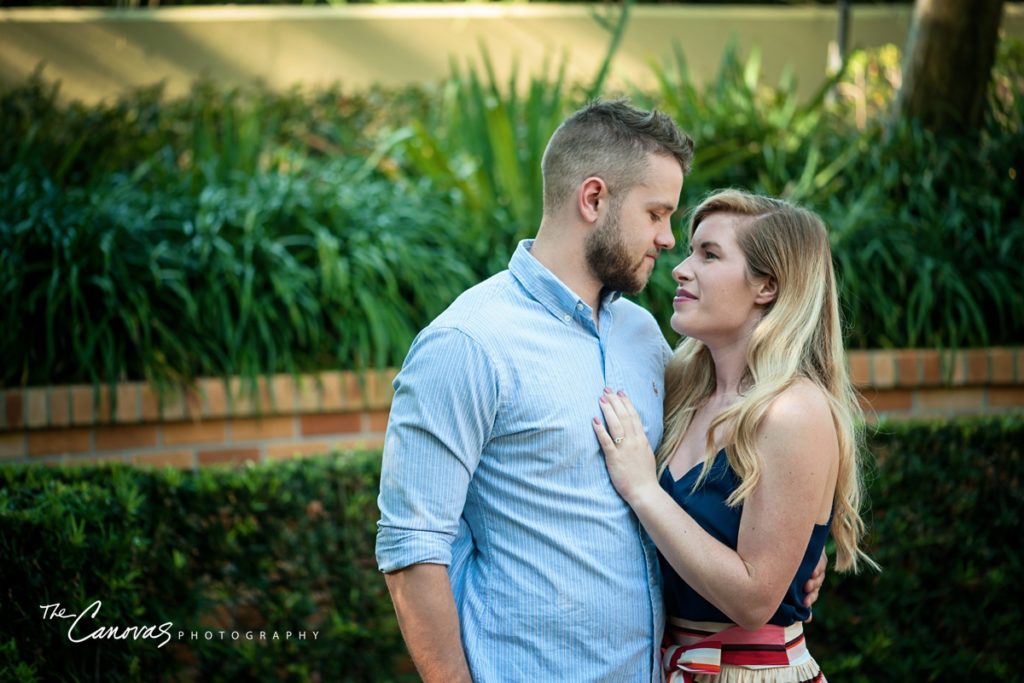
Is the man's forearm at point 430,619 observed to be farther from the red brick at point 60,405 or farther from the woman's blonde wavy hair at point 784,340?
the red brick at point 60,405

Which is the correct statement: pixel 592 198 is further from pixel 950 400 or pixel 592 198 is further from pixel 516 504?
pixel 950 400

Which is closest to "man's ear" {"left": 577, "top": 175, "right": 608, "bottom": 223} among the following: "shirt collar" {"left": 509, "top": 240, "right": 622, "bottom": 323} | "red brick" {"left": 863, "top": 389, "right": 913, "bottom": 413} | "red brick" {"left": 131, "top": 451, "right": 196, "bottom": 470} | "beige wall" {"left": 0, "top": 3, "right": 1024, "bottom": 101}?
"shirt collar" {"left": 509, "top": 240, "right": 622, "bottom": 323}

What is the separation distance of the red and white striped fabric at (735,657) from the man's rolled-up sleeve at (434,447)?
71cm

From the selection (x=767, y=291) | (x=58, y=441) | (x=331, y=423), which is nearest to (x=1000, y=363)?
(x=767, y=291)

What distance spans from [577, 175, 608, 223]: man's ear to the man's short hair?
0.04 feet

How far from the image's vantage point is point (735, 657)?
2451mm

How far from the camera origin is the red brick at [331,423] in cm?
457

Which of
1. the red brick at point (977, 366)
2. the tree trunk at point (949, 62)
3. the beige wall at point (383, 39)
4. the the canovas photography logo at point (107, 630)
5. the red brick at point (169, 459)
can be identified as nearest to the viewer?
the the canovas photography logo at point (107, 630)

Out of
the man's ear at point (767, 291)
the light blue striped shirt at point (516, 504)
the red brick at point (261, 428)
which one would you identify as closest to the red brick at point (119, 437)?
the red brick at point (261, 428)

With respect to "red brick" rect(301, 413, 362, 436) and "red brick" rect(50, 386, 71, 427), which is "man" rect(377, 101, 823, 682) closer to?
"red brick" rect(301, 413, 362, 436)

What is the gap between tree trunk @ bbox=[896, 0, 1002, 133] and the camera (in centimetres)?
571

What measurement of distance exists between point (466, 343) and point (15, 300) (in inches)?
115

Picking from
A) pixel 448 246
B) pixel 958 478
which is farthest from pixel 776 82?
pixel 958 478

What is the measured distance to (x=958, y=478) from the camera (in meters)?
4.12
